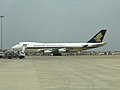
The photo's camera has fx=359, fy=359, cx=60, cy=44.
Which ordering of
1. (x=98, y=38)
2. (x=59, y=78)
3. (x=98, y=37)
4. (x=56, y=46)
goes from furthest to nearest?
(x=98, y=37) < (x=98, y=38) < (x=56, y=46) < (x=59, y=78)

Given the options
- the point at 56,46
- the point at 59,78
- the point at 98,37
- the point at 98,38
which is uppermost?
the point at 98,37

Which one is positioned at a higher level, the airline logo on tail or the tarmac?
the airline logo on tail

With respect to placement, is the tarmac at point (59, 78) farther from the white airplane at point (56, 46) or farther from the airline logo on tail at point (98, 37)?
the airline logo on tail at point (98, 37)

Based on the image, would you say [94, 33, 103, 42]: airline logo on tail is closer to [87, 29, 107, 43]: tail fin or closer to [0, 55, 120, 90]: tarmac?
[87, 29, 107, 43]: tail fin

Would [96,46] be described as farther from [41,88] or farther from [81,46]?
[41,88]

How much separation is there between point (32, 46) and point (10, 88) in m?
91.1

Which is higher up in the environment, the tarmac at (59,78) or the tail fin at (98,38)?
the tail fin at (98,38)

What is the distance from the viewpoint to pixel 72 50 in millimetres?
111000

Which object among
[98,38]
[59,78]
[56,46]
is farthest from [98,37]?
[59,78]

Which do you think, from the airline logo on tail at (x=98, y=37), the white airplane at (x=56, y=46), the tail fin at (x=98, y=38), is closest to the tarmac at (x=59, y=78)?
the white airplane at (x=56, y=46)

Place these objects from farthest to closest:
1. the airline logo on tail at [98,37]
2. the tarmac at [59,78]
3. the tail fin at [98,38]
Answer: the airline logo on tail at [98,37]
the tail fin at [98,38]
the tarmac at [59,78]

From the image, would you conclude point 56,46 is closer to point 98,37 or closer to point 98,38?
point 98,38

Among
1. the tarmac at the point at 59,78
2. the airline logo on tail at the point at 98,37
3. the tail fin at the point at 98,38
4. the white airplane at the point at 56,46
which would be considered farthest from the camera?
the airline logo on tail at the point at 98,37

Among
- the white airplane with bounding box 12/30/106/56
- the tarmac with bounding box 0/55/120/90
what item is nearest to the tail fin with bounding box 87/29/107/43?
the white airplane with bounding box 12/30/106/56
